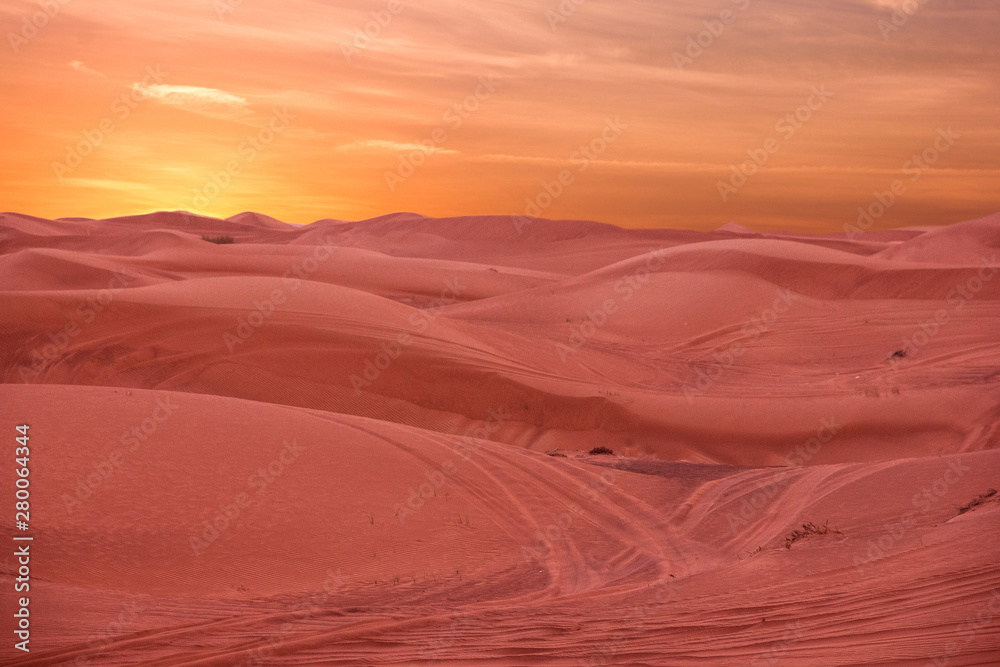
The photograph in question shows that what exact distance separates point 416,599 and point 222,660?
7.10 feet

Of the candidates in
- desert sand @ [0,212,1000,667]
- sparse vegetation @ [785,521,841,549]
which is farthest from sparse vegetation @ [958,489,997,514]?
sparse vegetation @ [785,521,841,549]

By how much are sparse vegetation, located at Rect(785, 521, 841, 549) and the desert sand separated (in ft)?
0.63

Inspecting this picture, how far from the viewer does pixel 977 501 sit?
753 cm

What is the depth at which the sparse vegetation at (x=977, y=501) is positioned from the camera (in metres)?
7.36

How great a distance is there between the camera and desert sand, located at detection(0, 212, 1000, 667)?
495 cm

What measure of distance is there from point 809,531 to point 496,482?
11.6 ft

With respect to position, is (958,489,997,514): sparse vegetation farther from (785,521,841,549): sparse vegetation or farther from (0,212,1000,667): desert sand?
(785,521,841,549): sparse vegetation

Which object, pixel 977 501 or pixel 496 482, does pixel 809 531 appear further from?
pixel 496 482

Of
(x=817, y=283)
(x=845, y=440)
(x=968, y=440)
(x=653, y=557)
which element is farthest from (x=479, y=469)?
(x=817, y=283)

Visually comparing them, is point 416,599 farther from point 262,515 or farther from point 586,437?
point 586,437

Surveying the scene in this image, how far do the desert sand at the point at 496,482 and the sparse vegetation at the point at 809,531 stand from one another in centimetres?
19

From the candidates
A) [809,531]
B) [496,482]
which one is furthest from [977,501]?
[496,482]

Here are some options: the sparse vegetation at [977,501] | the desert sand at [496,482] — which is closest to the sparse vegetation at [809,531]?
the desert sand at [496,482]

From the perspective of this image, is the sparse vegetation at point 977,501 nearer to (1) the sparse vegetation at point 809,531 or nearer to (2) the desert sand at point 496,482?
(2) the desert sand at point 496,482
